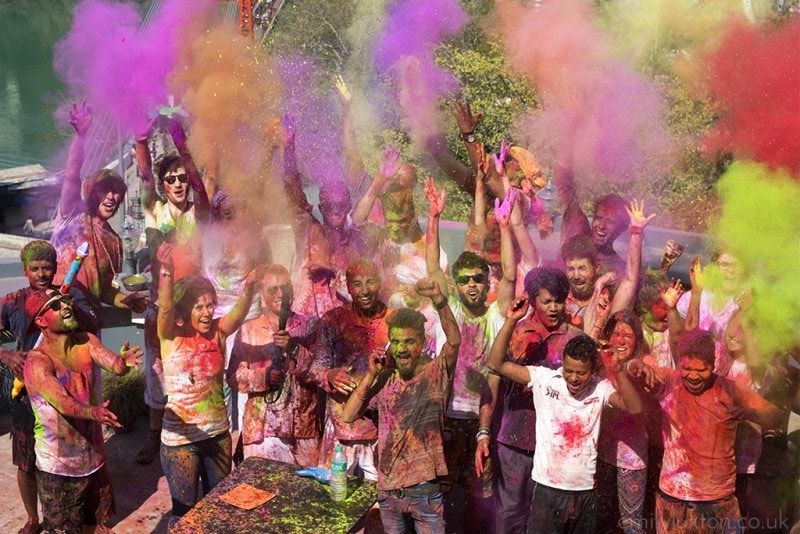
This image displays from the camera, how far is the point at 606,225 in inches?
223

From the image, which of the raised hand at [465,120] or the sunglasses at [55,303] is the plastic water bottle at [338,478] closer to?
the sunglasses at [55,303]

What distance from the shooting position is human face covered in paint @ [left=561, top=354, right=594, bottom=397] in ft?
13.7

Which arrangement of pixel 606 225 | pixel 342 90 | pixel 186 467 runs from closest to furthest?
pixel 186 467, pixel 606 225, pixel 342 90

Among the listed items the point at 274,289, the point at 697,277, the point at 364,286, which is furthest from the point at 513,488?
the point at 274,289

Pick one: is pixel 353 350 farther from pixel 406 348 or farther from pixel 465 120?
pixel 465 120

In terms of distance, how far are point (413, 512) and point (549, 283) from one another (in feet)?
4.52

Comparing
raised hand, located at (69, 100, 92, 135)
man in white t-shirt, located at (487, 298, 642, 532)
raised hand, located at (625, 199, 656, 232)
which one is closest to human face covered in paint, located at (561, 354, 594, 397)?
man in white t-shirt, located at (487, 298, 642, 532)

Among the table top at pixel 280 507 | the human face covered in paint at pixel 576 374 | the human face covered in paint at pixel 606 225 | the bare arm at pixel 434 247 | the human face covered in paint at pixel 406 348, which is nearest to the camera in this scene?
the table top at pixel 280 507

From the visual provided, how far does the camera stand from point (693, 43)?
7168mm

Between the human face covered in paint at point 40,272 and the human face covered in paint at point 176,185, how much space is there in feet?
3.71

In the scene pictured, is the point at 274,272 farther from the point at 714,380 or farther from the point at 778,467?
the point at 778,467

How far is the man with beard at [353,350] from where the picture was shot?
15.6 ft

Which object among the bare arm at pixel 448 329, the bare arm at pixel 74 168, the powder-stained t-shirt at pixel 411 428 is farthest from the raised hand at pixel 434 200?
the bare arm at pixel 74 168

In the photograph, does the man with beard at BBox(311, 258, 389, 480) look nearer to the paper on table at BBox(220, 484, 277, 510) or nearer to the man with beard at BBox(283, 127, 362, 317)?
the paper on table at BBox(220, 484, 277, 510)
